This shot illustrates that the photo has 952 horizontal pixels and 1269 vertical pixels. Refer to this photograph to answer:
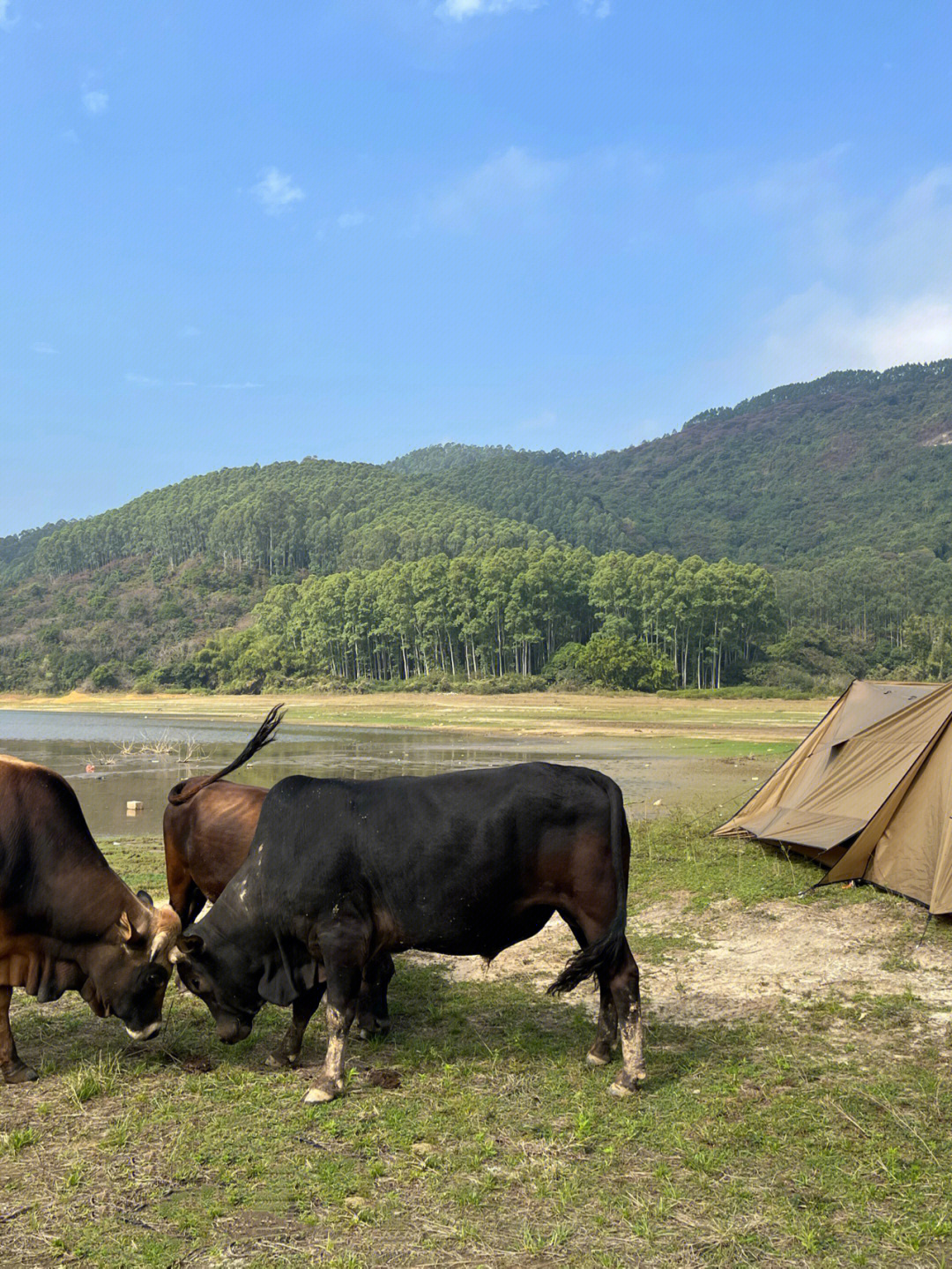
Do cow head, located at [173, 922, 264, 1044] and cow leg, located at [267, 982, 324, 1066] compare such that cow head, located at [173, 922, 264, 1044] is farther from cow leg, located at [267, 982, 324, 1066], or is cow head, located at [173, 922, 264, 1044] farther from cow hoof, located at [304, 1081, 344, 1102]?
cow hoof, located at [304, 1081, 344, 1102]

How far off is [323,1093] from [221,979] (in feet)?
3.52

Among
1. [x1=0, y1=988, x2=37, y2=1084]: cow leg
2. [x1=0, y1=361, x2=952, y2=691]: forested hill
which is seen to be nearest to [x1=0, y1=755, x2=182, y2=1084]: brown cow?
[x1=0, y1=988, x2=37, y2=1084]: cow leg

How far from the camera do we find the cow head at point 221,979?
6.15 meters

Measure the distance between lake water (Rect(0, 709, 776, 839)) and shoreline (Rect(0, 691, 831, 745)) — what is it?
3104 millimetres

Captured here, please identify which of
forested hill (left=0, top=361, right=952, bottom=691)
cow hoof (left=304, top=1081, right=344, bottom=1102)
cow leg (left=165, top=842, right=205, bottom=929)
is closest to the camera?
cow hoof (left=304, top=1081, right=344, bottom=1102)

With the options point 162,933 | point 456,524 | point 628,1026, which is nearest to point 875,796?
point 628,1026

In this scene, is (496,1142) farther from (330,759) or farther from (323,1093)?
(330,759)

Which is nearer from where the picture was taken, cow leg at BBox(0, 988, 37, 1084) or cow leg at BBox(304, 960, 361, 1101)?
cow leg at BBox(304, 960, 361, 1101)

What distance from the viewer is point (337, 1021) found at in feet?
19.0

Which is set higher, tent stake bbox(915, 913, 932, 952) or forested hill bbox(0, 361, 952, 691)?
forested hill bbox(0, 361, 952, 691)

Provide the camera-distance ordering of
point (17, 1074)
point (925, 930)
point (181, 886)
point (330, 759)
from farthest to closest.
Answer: point (330, 759)
point (925, 930)
point (181, 886)
point (17, 1074)

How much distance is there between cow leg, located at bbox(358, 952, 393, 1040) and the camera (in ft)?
21.7

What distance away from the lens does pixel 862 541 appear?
15288 centimetres

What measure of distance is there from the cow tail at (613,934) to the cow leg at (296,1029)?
1523 mm
